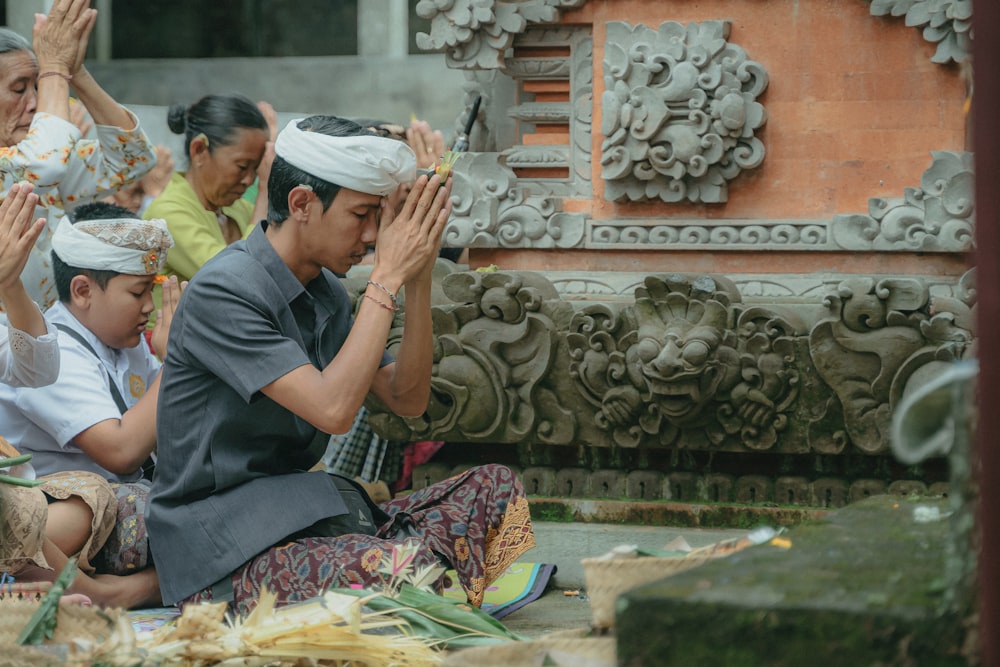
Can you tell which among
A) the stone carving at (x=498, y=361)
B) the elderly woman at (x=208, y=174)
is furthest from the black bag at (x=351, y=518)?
the elderly woman at (x=208, y=174)

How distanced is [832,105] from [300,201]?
275cm

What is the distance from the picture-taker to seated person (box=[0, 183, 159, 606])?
3674 millimetres

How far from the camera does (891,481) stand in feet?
16.1

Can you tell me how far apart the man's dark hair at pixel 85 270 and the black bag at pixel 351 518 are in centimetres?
110

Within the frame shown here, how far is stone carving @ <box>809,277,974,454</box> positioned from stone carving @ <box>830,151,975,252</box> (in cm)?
41

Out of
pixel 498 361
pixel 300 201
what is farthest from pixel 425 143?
pixel 300 201

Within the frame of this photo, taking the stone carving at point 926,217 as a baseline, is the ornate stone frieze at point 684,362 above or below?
below

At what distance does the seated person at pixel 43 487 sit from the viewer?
3.67 metres

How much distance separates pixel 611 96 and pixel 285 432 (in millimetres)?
2531

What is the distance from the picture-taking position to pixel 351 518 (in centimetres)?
357

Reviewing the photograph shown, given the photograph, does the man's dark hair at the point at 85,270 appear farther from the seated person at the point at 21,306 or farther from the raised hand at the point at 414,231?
the raised hand at the point at 414,231

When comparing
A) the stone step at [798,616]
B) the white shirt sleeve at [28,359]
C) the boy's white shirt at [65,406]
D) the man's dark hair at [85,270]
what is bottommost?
the boy's white shirt at [65,406]

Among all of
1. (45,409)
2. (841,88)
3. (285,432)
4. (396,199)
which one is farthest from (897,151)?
(45,409)

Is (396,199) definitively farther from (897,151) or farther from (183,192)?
(897,151)
